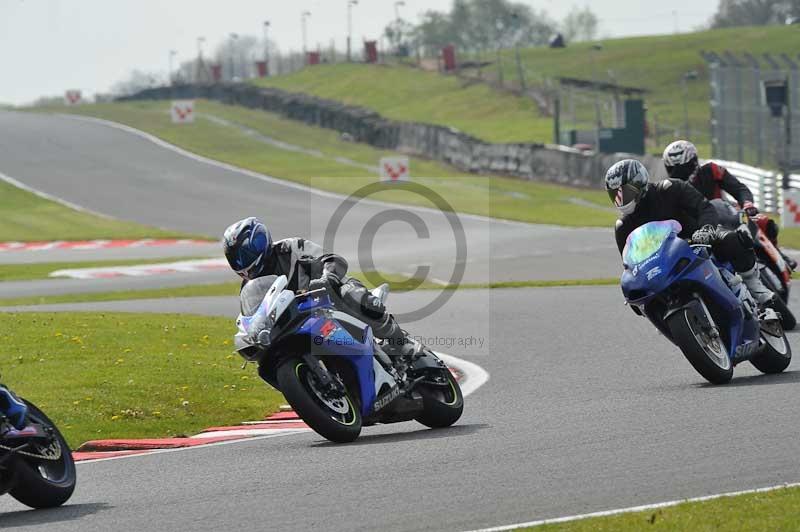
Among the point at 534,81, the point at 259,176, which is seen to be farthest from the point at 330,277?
the point at 534,81

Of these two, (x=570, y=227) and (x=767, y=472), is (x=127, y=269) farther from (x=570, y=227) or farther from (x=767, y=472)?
(x=767, y=472)

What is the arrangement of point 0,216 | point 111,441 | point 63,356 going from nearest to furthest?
point 111,441 < point 63,356 < point 0,216

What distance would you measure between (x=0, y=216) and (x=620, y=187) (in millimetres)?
34699

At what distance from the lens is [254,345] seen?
9.40 metres

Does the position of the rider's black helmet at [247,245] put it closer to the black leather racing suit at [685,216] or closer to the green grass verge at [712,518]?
the black leather racing suit at [685,216]

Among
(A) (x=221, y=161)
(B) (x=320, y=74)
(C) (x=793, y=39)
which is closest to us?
(A) (x=221, y=161)

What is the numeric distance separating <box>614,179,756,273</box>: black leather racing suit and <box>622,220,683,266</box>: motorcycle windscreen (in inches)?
16.0

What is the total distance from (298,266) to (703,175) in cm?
535

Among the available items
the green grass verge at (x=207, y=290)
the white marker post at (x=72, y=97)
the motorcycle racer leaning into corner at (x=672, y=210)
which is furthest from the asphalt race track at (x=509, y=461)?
the white marker post at (x=72, y=97)

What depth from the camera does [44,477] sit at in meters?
7.96

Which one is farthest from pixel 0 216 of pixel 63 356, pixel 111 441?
pixel 111 441

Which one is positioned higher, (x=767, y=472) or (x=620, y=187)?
(x=620, y=187)

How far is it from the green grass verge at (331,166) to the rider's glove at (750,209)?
661 inches

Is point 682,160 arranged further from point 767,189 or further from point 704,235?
point 767,189
